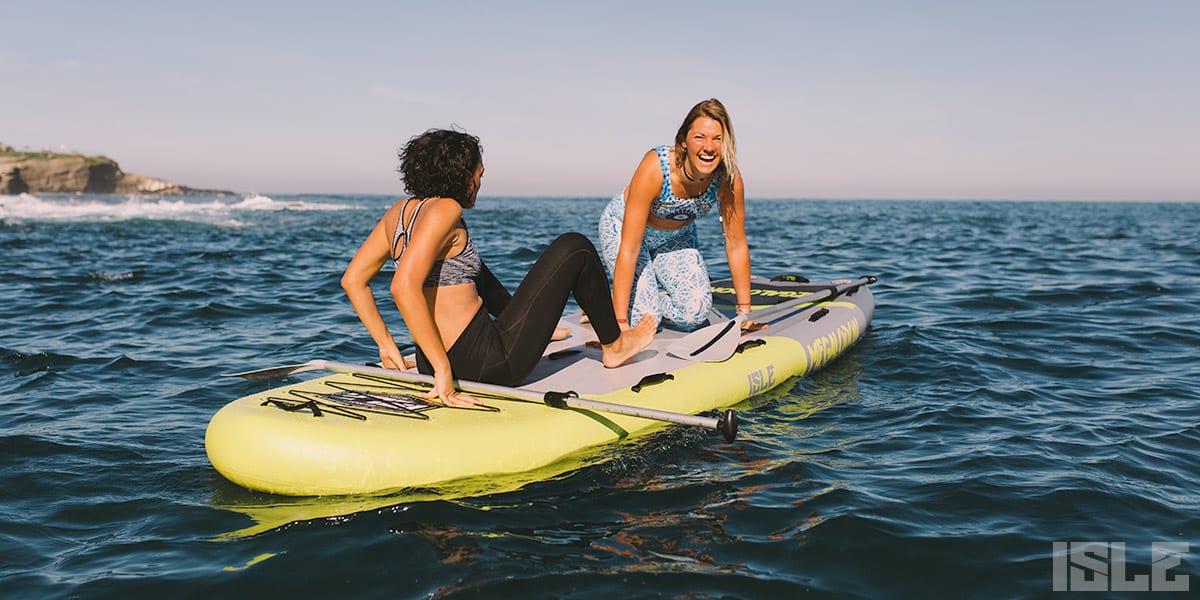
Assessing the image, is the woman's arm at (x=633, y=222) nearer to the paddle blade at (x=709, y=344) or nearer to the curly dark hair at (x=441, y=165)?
the paddle blade at (x=709, y=344)

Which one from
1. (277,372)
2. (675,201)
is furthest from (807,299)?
(277,372)

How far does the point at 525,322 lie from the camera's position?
439cm

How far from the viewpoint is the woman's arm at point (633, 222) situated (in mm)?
5367

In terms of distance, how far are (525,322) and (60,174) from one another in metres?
111

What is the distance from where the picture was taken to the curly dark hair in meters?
3.85

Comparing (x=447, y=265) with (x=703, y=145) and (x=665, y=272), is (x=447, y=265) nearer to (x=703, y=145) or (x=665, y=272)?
(x=703, y=145)

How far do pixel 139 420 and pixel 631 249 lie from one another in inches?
135

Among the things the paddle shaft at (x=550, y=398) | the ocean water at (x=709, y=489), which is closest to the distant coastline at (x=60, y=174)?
the ocean water at (x=709, y=489)

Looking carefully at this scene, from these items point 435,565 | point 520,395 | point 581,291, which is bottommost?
point 435,565

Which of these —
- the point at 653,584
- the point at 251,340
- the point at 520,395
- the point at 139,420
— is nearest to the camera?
the point at 653,584

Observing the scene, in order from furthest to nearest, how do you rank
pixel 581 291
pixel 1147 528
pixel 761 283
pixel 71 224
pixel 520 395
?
pixel 71 224 < pixel 761 283 < pixel 581 291 < pixel 520 395 < pixel 1147 528

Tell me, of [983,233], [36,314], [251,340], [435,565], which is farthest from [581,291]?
[983,233]

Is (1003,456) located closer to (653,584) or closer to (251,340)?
(653,584)

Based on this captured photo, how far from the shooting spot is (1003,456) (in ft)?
14.7
